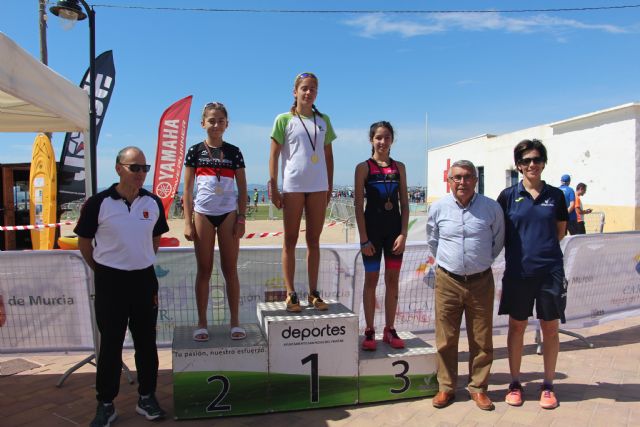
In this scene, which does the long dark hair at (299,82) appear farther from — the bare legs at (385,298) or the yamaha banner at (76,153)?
the yamaha banner at (76,153)

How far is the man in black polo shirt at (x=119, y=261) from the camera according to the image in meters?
3.21

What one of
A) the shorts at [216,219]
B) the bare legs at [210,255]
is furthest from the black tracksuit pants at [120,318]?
the shorts at [216,219]

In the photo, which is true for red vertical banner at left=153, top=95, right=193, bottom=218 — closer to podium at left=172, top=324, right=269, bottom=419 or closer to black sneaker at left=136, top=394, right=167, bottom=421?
black sneaker at left=136, top=394, right=167, bottom=421

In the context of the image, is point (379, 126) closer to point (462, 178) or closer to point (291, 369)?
point (462, 178)

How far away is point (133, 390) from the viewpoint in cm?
401

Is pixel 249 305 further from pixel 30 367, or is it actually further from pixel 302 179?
pixel 30 367

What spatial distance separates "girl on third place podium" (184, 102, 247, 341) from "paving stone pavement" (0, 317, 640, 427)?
81 cm

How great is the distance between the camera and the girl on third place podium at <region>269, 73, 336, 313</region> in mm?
3719

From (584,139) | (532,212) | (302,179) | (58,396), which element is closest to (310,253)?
(302,179)

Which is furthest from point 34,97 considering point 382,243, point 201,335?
point 382,243

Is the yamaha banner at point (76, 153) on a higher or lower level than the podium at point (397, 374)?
higher

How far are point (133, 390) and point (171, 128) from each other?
28.2 ft

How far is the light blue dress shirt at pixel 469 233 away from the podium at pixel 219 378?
1.56 metres

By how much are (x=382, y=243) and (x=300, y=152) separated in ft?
3.27
